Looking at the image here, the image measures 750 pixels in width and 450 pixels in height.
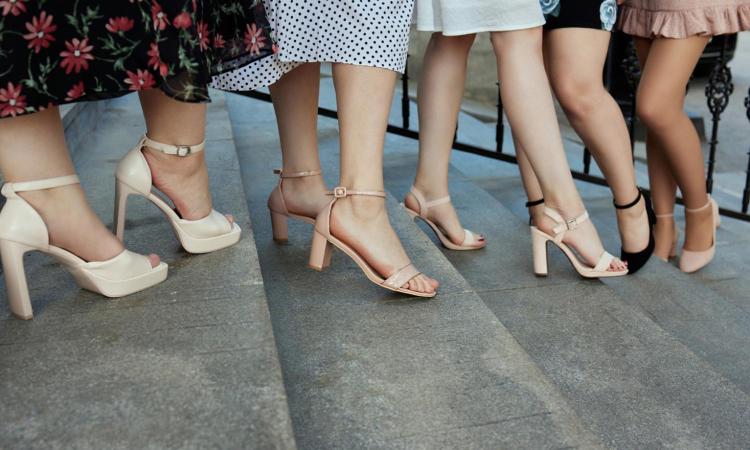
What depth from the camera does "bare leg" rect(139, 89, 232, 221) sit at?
1.59m

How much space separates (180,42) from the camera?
4.48ft

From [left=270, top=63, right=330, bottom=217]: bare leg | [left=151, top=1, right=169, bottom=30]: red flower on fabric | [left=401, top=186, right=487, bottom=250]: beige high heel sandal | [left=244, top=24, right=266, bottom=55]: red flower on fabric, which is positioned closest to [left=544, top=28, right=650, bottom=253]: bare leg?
[left=401, top=186, right=487, bottom=250]: beige high heel sandal

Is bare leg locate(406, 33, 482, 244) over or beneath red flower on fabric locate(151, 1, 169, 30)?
beneath

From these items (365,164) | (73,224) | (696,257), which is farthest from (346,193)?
(696,257)

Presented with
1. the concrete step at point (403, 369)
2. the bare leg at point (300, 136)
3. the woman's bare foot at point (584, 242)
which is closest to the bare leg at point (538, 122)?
the woman's bare foot at point (584, 242)

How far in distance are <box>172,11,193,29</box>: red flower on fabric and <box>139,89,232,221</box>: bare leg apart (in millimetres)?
252

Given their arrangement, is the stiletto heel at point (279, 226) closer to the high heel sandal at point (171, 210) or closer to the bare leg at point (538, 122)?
the high heel sandal at point (171, 210)

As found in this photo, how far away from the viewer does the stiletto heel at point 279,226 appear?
6.58 feet

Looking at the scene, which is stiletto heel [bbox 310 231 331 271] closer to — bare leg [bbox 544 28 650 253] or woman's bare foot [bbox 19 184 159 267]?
woman's bare foot [bbox 19 184 159 267]

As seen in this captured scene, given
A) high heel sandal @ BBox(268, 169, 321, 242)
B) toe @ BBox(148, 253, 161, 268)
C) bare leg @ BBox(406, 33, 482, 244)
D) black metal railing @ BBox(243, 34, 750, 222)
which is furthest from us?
black metal railing @ BBox(243, 34, 750, 222)

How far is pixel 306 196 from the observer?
1927 millimetres

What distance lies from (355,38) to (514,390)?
76cm

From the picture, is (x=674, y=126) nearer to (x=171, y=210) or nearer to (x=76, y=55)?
(x=171, y=210)

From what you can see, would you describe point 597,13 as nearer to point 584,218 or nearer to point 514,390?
point 584,218
